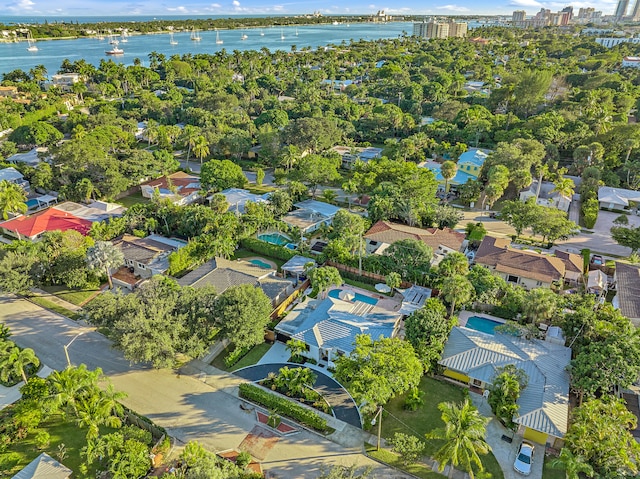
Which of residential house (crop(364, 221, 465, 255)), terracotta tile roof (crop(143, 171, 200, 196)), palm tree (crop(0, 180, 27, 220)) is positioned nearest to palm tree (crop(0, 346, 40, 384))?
palm tree (crop(0, 180, 27, 220))

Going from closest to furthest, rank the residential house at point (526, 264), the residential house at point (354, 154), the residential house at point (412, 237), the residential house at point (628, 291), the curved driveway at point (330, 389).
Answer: the curved driveway at point (330, 389), the residential house at point (628, 291), the residential house at point (526, 264), the residential house at point (412, 237), the residential house at point (354, 154)

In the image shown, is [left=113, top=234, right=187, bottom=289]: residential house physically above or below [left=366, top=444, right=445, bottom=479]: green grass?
above

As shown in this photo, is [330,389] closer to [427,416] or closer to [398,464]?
[427,416]

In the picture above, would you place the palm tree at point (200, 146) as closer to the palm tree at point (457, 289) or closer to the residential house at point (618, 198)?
the palm tree at point (457, 289)

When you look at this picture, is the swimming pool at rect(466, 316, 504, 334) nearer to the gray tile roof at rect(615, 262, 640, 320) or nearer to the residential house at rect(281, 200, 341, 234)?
the gray tile roof at rect(615, 262, 640, 320)

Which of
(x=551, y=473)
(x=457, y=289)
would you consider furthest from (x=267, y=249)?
(x=551, y=473)

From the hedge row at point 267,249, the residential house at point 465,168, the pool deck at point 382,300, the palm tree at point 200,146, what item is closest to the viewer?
the pool deck at point 382,300

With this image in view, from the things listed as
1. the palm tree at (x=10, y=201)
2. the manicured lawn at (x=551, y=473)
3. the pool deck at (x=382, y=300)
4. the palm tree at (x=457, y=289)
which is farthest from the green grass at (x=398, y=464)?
the palm tree at (x=10, y=201)
